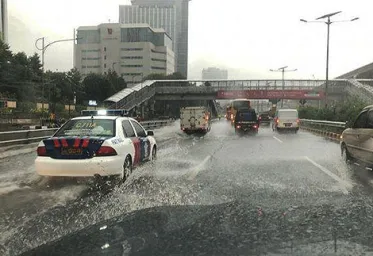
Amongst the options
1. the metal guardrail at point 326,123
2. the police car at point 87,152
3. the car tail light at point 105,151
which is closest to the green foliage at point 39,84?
the metal guardrail at point 326,123

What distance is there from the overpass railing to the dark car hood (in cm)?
1649

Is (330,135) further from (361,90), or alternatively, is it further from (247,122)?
(361,90)

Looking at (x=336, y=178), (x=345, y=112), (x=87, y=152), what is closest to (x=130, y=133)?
(x=87, y=152)

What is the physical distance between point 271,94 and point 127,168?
73724 mm

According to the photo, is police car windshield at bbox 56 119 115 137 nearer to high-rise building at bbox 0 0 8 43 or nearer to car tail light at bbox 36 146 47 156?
car tail light at bbox 36 146 47 156

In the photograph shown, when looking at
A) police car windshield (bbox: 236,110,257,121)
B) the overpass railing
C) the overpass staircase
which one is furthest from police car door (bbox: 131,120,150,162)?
the overpass staircase

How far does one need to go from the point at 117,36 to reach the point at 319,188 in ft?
470

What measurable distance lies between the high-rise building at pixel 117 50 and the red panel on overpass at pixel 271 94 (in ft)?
230

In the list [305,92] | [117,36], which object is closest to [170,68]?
[117,36]

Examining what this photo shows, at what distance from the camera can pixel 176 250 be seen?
4.54 meters

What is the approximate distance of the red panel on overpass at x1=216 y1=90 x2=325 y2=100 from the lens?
79375 mm

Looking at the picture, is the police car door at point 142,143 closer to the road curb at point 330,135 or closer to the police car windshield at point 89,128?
the police car windshield at point 89,128

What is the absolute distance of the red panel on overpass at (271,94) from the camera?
79.4 metres

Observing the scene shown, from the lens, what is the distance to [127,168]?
9.52 meters
